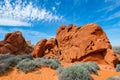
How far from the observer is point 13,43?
32.1 m

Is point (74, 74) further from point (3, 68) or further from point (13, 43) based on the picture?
point (13, 43)

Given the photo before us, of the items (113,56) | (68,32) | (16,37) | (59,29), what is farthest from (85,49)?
(16,37)

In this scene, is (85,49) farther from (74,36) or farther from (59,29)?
(59,29)

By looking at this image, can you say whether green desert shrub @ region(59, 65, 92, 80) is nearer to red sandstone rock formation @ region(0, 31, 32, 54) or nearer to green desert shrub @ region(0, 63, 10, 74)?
green desert shrub @ region(0, 63, 10, 74)

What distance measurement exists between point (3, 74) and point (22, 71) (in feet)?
4.69

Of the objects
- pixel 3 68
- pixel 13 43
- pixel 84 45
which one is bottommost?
pixel 3 68

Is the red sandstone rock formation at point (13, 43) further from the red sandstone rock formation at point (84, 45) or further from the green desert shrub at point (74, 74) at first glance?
the green desert shrub at point (74, 74)

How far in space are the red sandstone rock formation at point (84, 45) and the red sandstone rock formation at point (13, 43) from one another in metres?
10.2

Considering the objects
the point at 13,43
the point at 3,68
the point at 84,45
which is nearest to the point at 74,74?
the point at 3,68

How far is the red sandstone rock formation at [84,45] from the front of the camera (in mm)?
17888

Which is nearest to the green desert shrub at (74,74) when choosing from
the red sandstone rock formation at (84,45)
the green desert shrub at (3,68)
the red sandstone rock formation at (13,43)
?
the green desert shrub at (3,68)

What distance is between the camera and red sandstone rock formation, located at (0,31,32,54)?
3062 centimetres

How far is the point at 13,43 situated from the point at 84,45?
56.0ft

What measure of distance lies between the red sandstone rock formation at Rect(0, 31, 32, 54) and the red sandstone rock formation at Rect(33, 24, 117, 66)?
33.4 ft
